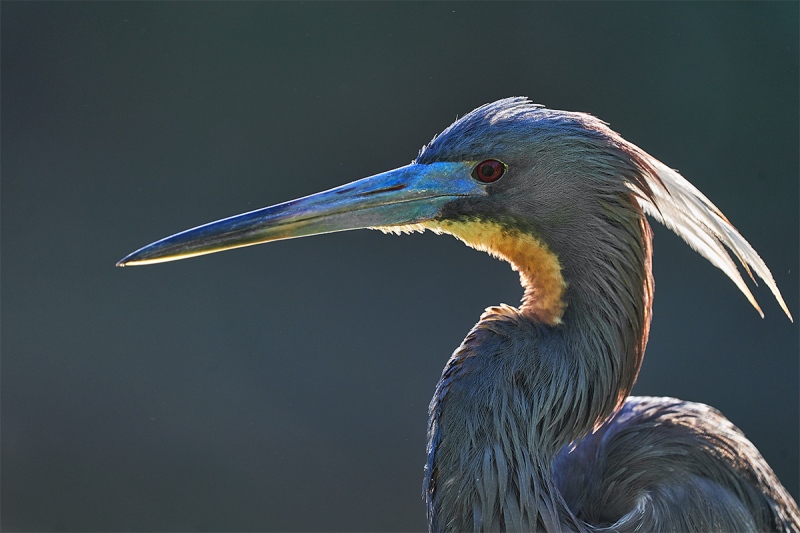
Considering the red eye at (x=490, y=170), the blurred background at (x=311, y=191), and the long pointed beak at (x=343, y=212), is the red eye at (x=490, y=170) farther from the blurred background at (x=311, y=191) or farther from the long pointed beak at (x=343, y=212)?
the blurred background at (x=311, y=191)

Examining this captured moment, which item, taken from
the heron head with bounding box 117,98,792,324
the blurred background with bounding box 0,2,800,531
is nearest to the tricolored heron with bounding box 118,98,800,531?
the heron head with bounding box 117,98,792,324

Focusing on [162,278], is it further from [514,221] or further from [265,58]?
[514,221]

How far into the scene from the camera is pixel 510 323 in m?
1.77

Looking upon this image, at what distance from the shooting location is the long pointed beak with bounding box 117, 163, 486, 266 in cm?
175

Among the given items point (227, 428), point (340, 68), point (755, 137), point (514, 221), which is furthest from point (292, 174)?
point (514, 221)

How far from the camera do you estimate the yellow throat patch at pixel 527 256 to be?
177cm

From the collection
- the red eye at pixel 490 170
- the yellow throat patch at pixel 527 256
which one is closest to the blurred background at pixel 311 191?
the yellow throat patch at pixel 527 256

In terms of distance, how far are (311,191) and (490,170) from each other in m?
2.70

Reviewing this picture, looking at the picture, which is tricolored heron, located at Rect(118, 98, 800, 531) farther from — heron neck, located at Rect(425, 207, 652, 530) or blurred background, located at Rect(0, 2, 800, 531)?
blurred background, located at Rect(0, 2, 800, 531)

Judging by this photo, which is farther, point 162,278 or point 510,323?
point 162,278

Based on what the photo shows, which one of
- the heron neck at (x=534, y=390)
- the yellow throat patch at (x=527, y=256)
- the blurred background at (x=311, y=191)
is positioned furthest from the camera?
the blurred background at (x=311, y=191)

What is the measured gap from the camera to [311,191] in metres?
4.41

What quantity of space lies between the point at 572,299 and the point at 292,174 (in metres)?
2.86

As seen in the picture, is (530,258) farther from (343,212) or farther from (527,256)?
(343,212)
